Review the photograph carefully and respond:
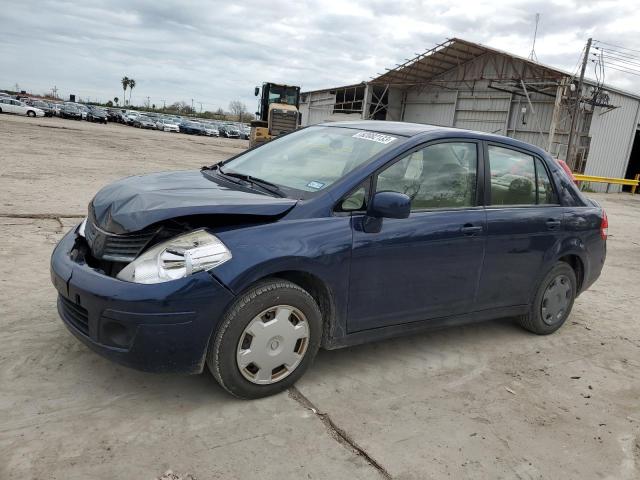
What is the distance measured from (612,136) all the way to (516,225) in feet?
79.3

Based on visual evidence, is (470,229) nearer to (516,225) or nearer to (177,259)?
(516,225)

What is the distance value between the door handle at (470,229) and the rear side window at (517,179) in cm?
33

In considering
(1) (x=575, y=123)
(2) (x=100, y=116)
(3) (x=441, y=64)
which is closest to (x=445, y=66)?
(3) (x=441, y=64)

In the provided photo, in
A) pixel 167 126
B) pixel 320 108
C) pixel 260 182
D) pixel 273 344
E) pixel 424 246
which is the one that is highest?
pixel 320 108

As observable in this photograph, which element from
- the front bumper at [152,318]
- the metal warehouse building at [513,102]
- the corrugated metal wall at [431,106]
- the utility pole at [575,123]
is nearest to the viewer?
the front bumper at [152,318]

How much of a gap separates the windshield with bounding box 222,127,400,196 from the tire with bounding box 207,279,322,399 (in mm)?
762

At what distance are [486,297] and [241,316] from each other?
2.11 metres

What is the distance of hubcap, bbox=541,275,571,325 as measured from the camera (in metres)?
4.72

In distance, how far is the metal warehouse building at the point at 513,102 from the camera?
78.3 ft

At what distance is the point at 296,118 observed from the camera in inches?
1109

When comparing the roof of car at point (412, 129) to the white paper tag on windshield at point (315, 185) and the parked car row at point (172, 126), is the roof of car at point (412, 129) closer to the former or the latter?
the white paper tag on windshield at point (315, 185)

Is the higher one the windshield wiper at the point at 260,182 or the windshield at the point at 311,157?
the windshield at the point at 311,157

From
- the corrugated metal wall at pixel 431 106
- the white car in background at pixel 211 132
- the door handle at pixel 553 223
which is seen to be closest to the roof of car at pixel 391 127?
the door handle at pixel 553 223

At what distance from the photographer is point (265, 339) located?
3084mm
